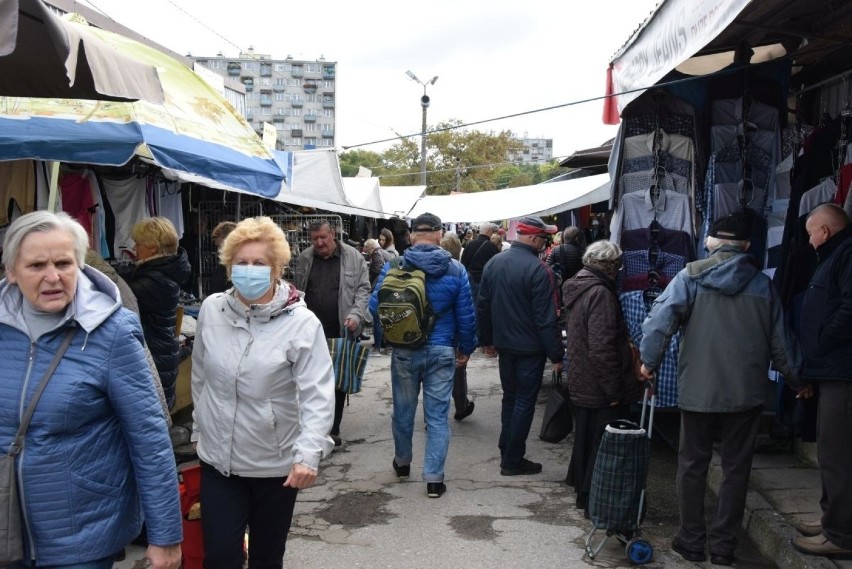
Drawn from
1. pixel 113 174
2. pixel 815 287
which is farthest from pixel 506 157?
pixel 815 287

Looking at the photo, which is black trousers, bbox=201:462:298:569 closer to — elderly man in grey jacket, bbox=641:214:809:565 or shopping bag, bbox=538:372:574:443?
elderly man in grey jacket, bbox=641:214:809:565

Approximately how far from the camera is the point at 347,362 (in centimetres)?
621

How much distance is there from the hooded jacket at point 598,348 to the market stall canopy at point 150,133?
7.61 feet

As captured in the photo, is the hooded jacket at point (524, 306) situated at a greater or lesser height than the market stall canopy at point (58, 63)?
lesser

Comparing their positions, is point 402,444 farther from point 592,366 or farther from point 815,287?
point 815,287

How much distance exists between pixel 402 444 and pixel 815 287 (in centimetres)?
317

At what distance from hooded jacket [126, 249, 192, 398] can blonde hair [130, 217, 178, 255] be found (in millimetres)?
76

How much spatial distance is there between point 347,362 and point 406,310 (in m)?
0.93

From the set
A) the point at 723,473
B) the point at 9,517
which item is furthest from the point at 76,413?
the point at 723,473

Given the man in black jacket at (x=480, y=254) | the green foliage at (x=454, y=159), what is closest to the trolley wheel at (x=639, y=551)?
the man in black jacket at (x=480, y=254)

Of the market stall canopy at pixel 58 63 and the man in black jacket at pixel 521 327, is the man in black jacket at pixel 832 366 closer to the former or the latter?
the man in black jacket at pixel 521 327

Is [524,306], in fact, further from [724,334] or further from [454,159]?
[454,159]

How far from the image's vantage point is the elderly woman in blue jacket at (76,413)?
2389 millimetres

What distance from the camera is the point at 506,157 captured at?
4762cm
